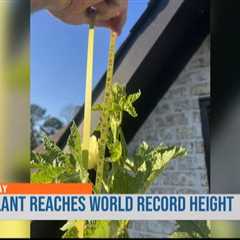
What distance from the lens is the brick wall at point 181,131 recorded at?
297cm

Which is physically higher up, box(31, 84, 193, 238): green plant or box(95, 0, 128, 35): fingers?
box(95, 0, 128, 35): fingers

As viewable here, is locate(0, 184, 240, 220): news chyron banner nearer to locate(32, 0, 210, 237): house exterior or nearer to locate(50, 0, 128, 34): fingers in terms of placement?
locate(32, 0, 210, 237): house exterior

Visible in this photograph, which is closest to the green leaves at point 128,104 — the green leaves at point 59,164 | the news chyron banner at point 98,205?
the green leaves at point 59,164

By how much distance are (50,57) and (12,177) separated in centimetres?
62

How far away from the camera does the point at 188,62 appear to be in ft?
12.7

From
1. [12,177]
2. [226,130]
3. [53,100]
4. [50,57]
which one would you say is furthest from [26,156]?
[226,130]

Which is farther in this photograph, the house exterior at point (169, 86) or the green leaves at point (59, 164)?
the house exterior at point (169, 86)

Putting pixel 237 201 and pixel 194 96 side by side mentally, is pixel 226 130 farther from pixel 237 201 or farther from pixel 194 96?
pixel 194 96

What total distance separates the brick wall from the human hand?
0.57 meters

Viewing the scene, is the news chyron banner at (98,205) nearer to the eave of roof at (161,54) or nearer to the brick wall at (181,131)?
the brick wall at (181,131)

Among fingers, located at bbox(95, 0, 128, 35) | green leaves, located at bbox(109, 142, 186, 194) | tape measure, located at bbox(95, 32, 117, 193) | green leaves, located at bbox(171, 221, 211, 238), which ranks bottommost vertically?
green leaves, located at bbox(171, 221, 211, 238)

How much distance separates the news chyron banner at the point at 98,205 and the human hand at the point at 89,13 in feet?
2.66

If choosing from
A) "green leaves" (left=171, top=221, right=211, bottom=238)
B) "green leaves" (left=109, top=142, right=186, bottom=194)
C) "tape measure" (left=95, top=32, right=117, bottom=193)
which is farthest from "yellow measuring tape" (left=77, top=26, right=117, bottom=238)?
"green leaves" (left=171, top=221, right=211, bottom=238)

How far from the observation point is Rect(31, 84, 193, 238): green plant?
106 inches
